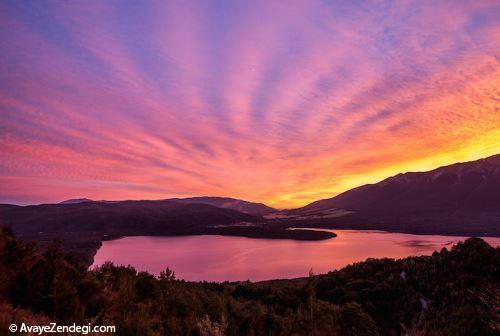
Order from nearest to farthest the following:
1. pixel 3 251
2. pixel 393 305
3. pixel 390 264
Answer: pixel 3 251, pixel 393 305, pixel 390 264

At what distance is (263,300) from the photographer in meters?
22.0

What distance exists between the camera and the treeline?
28.3ft

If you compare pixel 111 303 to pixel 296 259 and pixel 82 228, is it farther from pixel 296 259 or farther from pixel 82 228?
pixel 82 228

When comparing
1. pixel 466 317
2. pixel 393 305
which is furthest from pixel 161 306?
pixel 393 305

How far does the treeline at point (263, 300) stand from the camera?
8.63 m

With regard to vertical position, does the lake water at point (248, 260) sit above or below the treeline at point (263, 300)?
below

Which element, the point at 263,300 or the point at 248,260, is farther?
the point at 248,260

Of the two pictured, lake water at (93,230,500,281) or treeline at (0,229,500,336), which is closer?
treeline at (0,229,500,336)

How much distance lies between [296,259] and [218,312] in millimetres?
70823

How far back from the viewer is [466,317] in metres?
14.0

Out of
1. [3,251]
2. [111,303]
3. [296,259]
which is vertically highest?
[3,251]

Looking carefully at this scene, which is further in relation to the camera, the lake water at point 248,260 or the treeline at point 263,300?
the lake water at point 248,260

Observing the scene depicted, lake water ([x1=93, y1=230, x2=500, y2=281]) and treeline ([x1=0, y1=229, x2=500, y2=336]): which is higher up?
treeline ([x1=0, y1=229, x2=500, y2=336])

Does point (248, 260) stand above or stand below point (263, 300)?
below
